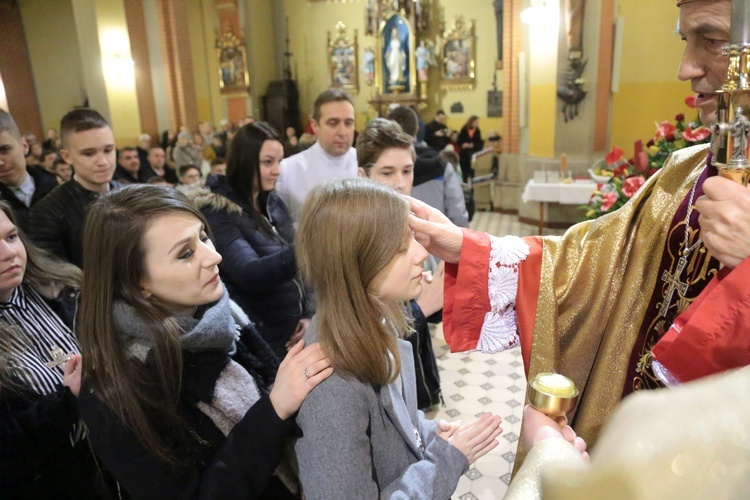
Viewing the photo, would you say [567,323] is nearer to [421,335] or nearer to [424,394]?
[421,335]

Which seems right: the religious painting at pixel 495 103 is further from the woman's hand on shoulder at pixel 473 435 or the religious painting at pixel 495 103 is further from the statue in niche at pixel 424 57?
the woman's hand on shoulder at pixel 473 435

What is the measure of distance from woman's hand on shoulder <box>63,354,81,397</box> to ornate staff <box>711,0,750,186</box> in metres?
1.71

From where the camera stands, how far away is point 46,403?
4.76ft

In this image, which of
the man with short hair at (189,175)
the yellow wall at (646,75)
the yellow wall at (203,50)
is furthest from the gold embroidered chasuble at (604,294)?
the yellow wall at (203,50)

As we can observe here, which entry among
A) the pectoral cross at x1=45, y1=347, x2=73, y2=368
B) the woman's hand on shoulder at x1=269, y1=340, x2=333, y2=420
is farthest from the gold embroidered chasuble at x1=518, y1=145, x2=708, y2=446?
the pectoral cross at x1=45, y1=347, x2=73, y2=368

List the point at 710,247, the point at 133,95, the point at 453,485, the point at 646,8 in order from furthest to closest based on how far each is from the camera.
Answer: the point at 133,95 → the point at 646,8 → the point at 453,485 → the point at 710,247

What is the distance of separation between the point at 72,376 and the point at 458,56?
1258cm

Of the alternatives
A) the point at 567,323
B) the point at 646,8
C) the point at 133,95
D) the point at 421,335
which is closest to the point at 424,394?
the point at 421,335

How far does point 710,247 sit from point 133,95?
38.8ft

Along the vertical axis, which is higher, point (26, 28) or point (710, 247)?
point (26, 28)

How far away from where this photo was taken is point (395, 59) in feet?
42.9

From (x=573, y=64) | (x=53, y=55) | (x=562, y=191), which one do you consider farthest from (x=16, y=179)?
(x=53, y=55)

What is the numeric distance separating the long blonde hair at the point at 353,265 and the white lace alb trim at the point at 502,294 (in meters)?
0.43

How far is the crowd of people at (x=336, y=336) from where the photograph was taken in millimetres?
1155
